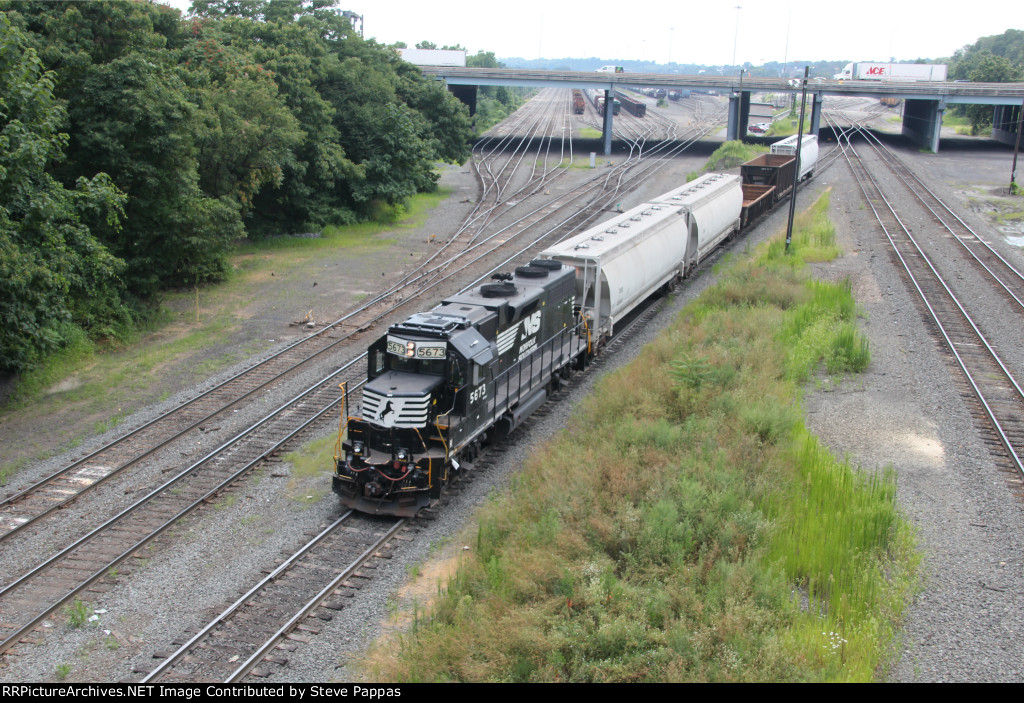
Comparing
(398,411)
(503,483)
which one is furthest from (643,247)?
(398,411)

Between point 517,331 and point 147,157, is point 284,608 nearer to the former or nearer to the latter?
point 517,331

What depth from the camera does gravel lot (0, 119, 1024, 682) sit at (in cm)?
1080

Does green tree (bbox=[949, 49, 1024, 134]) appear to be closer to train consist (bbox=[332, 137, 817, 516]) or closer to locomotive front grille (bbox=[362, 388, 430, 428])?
train consist (bbox=[332, 137, 817, 516])

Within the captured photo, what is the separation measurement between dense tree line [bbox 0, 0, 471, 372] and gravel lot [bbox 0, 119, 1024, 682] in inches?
213

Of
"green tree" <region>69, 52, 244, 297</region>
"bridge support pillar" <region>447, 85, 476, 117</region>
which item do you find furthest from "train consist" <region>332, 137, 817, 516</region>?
"bridge support pillar" <region>447, 85, 476, 117</region>

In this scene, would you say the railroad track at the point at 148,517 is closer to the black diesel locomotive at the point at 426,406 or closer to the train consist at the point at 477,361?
the train consist at the point at 477,361

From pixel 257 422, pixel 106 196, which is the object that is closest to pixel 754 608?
pixel 257 422

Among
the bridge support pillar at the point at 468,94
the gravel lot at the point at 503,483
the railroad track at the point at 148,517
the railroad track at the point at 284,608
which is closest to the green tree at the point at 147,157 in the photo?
the gravel lot at the point at 503,483

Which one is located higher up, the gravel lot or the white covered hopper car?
the white covered hopper car

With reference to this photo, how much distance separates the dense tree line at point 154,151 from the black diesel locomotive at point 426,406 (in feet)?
32.7

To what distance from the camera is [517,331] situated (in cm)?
1834

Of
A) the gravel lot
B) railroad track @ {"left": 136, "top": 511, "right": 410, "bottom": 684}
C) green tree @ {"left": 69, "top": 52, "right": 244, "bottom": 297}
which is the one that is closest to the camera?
the gravel lot

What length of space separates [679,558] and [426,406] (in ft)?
18.5

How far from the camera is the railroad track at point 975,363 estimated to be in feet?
53.9
